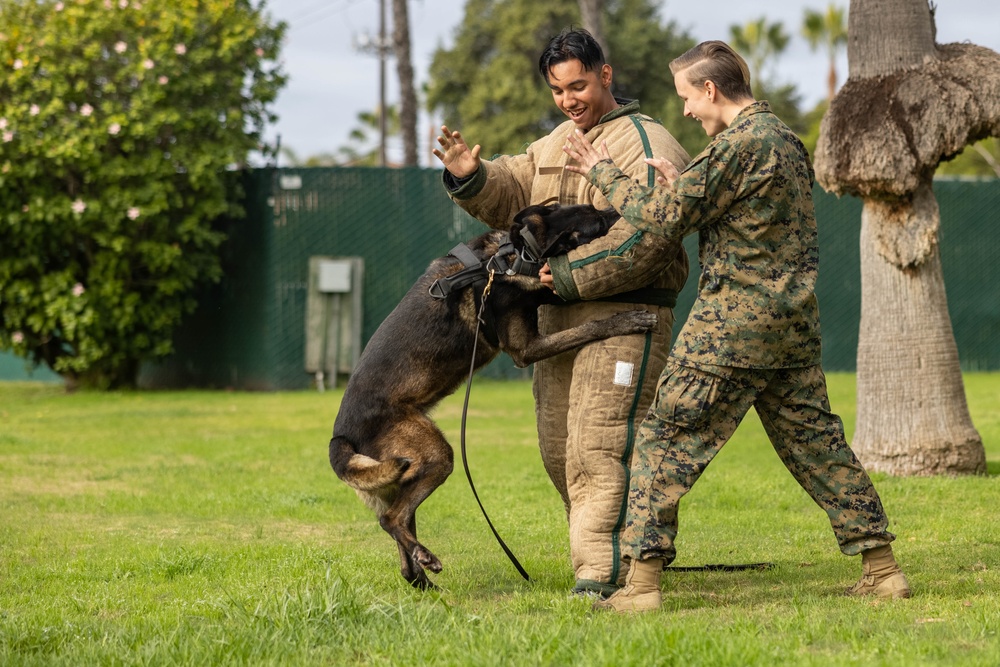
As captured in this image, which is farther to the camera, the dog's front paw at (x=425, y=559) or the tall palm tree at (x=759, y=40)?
the tall palm tree at (x=759, y=40)

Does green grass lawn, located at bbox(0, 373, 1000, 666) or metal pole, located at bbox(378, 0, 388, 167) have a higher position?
metal pole, located at bbox(378, 0, 388, 167)

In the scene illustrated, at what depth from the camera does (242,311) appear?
1485cm

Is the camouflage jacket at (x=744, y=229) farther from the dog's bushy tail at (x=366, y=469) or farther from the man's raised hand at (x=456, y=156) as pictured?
the dog's bushy tail at (x=366, y=469)

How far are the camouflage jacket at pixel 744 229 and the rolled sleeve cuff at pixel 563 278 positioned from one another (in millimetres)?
405

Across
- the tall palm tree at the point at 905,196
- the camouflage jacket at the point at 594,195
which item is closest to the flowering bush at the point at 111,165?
the tall palm tree at the point at 905,196

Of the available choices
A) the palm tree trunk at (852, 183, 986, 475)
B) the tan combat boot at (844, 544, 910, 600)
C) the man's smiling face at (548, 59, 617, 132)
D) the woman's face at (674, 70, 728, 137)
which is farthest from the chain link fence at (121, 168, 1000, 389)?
the woman's face at (674, 70, 728, 137)

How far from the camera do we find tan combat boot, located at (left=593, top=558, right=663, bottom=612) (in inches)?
168

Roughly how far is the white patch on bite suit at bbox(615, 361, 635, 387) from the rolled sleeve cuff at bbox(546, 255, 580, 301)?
1.04 feet

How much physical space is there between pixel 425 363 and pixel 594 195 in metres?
1.01

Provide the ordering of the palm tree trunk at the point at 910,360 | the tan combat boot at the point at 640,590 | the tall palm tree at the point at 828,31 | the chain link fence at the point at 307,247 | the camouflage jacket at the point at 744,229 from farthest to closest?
the tall palm tree at the point at 828,31
the chain link fence at the point at 307,247
the palm tree trunk at the point at 910,360
the tan combat boot at the point at 640,590
the camouflage jacket at the point at 744,229

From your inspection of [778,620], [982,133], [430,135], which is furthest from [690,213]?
[430,135]

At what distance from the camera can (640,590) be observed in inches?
169

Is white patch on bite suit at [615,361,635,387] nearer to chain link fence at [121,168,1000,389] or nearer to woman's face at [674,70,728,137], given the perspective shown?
woman's face at [674,70,728,137]

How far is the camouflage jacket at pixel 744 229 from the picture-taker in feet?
13.6
